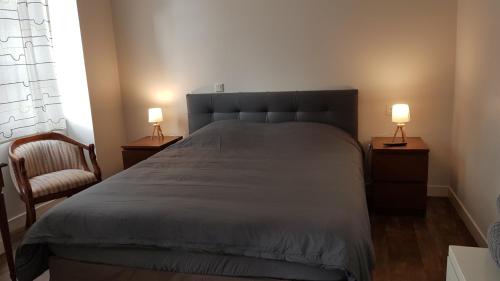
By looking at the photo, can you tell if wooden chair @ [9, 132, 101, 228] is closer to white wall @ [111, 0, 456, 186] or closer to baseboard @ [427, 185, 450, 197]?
white wall @ [111, 0, 456, 186]

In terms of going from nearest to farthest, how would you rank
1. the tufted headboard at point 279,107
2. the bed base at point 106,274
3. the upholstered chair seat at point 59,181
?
the bed base at point 106,274, the upholstered chair seat at point 59,181, the tufted headboard at point 279,107

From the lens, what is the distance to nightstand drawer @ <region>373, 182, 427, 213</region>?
10.2 feet

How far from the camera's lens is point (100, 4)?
3875 millimetres

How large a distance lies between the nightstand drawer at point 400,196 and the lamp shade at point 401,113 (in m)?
0.54

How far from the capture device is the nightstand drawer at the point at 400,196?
3117 mm

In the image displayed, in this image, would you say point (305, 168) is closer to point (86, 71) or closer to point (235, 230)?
point (235, 230)

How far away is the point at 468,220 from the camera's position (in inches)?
113

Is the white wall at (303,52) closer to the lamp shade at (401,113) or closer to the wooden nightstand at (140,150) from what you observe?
the lamp shade at (401,113)

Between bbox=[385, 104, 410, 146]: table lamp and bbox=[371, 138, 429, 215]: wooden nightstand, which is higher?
bbox=[385, 104, 410, 146]: table lamp

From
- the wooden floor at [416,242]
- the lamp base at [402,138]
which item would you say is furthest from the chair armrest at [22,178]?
the lamp base at [402,138]

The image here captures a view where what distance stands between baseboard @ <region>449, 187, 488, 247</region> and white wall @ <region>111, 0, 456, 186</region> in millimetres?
259

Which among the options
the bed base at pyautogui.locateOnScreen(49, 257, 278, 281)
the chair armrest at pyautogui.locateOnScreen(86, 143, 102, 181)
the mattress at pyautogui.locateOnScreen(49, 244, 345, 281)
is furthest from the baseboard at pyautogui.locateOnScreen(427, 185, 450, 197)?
the chair armrest at pyautogui.locateOnScreen(86, 143, 102, 181)

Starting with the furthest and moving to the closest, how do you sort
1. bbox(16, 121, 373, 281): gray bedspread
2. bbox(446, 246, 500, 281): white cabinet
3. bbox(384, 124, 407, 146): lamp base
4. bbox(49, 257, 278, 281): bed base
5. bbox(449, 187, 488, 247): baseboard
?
bbox(384, 124, 407, 146): lamp base, bbox(449, 187, 488, 247): baseboard, bbox(49, 257, 278, 281): bed base, bbox(16, 121, 373, 281): gray bedspread, bbox(446, 246, 500, 281): white cabinet

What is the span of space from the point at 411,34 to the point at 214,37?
1833mm
